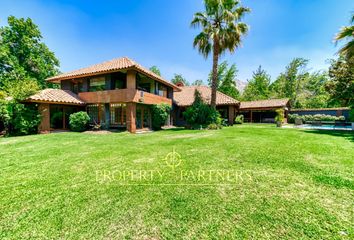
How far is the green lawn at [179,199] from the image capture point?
2262 millimetres

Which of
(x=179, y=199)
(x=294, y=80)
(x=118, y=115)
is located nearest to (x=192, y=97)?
(x=118, y=115)

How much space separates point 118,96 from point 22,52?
21.8 metres

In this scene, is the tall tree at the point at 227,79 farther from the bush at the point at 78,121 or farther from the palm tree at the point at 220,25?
the bush at the point at 78,121

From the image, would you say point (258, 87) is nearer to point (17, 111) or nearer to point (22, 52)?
point (17, 111)

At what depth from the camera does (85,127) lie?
593 inches

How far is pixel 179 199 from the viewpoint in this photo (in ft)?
10.1

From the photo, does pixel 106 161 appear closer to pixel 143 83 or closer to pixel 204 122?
pixel 204 122

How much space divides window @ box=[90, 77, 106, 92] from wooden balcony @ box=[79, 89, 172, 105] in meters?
0.51

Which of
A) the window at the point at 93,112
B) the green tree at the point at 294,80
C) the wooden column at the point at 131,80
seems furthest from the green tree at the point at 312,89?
the window at the point at 93,112

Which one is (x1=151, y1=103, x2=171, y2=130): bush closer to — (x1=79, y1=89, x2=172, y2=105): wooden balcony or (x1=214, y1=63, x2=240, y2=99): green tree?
(x1=79, y1=89, x2=172, y2=105): wooden balcony

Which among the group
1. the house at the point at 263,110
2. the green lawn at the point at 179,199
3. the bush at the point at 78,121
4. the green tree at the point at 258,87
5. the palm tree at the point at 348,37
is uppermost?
the green tree at the point at 258,87

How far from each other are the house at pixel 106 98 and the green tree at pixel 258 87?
30.3m

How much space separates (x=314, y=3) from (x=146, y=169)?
1431 cm

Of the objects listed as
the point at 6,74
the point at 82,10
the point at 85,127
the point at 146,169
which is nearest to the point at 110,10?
the point at 82,10
